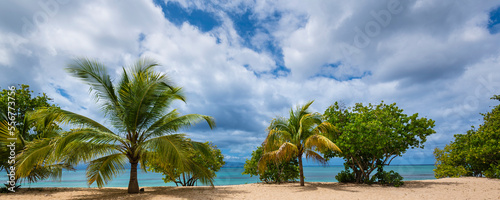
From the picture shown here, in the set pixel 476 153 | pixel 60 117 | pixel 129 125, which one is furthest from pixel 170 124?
pixel 476 153

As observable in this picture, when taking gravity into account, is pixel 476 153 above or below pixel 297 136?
below

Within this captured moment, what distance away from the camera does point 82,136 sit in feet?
27.2

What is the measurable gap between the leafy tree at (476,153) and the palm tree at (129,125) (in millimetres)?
16404

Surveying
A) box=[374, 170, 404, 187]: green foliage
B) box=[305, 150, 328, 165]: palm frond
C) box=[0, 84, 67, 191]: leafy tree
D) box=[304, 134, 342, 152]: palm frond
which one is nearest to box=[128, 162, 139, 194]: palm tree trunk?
box=[0, 84, 67, 191]: leafy tree

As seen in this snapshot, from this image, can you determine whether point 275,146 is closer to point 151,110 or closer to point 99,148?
point 151,110

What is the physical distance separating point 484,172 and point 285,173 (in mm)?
13087

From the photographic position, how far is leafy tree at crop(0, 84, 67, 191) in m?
10.1

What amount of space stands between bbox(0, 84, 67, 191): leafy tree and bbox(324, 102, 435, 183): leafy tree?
1325 centimetres

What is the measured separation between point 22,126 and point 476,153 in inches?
950

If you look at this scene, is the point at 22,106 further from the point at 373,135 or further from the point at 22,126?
the point at 373,135

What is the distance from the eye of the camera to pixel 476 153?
50.5ft

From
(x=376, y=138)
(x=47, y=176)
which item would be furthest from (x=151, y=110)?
(x=376, y=138)

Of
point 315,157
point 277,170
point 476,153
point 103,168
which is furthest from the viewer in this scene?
point 476,153

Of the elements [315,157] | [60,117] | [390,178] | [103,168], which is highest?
[60,117]
